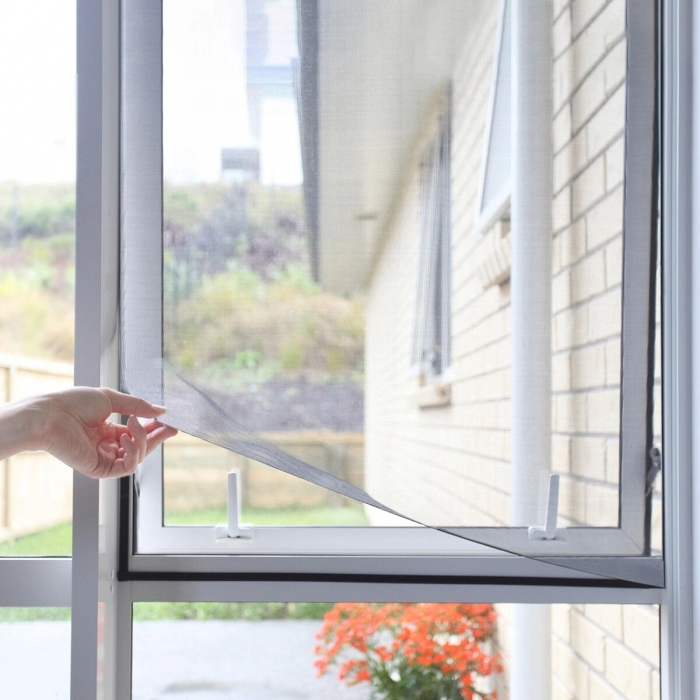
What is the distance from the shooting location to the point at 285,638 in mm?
1582

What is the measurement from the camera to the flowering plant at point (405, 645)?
1548 millimetres

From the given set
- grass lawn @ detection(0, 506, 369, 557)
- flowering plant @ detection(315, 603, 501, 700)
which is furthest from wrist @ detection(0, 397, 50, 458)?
flowering plant @ detection(315, 603, 501, 700)

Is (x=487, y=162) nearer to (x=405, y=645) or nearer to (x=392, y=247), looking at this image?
(x=392, y=247)

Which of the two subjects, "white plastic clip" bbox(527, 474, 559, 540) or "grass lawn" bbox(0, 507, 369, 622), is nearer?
"white plastic clip" bbox(527, 474, 559, 540)

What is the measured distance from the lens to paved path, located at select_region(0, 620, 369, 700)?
5.15ft

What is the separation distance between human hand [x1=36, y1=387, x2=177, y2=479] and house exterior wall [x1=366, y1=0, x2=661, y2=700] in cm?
40

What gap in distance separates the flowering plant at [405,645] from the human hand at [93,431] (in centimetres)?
61

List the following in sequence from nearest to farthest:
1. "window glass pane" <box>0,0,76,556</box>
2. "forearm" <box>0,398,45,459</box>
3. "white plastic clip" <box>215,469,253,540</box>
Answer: "forearm" <box>0,398,45,459</box> < "white plastic clip" <box>215,469,253,540</box> < "window glass pane" <box>0,0,76,556</box>

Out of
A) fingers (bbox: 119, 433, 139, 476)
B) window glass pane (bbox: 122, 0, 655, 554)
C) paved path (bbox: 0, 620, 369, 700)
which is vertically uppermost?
window glass pane (bbox: 122, 0, 655, 554)

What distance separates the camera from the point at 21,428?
3.94 feet

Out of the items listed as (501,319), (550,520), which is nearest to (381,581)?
(550,520)

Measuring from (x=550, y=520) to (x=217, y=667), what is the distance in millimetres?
813

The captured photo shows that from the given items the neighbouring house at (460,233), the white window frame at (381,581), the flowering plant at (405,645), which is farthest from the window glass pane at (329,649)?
the neighbouring house at (460,233)

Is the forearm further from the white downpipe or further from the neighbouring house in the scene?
the white downpipe
